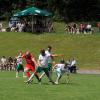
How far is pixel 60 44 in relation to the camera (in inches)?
2319

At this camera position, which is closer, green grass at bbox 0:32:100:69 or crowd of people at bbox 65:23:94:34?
green grass at bbox 0:32:100:69

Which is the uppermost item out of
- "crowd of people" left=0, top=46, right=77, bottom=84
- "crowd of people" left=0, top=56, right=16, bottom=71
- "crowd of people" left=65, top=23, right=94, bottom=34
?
"crowd of people" left=0, top=46, right=77, bottom=84

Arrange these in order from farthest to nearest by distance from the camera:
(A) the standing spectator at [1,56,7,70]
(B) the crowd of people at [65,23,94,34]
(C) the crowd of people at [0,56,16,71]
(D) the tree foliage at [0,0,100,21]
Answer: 1. (D) the tree foliage at [0,0,100,21]
2. (B) the crowd of people at [65,23,94,34]
3. (A) the standing spectator at [1,56,7,70]
4. (C) the crowd of people at [0,56,16,71]

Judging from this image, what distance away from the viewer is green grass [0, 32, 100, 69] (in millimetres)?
54469

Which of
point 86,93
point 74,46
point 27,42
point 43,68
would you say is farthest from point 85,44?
point 86,93

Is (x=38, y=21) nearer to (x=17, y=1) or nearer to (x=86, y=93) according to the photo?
(x=17, y=1)

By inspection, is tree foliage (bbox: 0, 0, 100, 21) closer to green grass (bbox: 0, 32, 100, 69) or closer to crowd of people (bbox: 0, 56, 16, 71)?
green grass (bbox: 0, 32, 100, 69)

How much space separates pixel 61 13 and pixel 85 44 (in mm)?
22634

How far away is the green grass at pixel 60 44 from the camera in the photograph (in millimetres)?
54469

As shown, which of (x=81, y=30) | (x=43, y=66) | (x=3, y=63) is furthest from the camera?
(x=81, y=30)

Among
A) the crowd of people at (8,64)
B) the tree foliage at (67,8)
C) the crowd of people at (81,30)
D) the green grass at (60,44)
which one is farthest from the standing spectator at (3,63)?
the tree foliage at (67,8)

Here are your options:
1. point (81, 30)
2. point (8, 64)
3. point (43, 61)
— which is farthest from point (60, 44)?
point (43, 61)

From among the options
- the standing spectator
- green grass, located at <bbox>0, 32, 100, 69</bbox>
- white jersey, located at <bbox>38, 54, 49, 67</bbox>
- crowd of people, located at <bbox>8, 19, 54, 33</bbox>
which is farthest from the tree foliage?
white jersey, located at <bbox>38, 54, 49, 67</bbox>

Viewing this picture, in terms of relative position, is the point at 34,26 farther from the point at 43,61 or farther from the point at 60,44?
the point at 43,61
